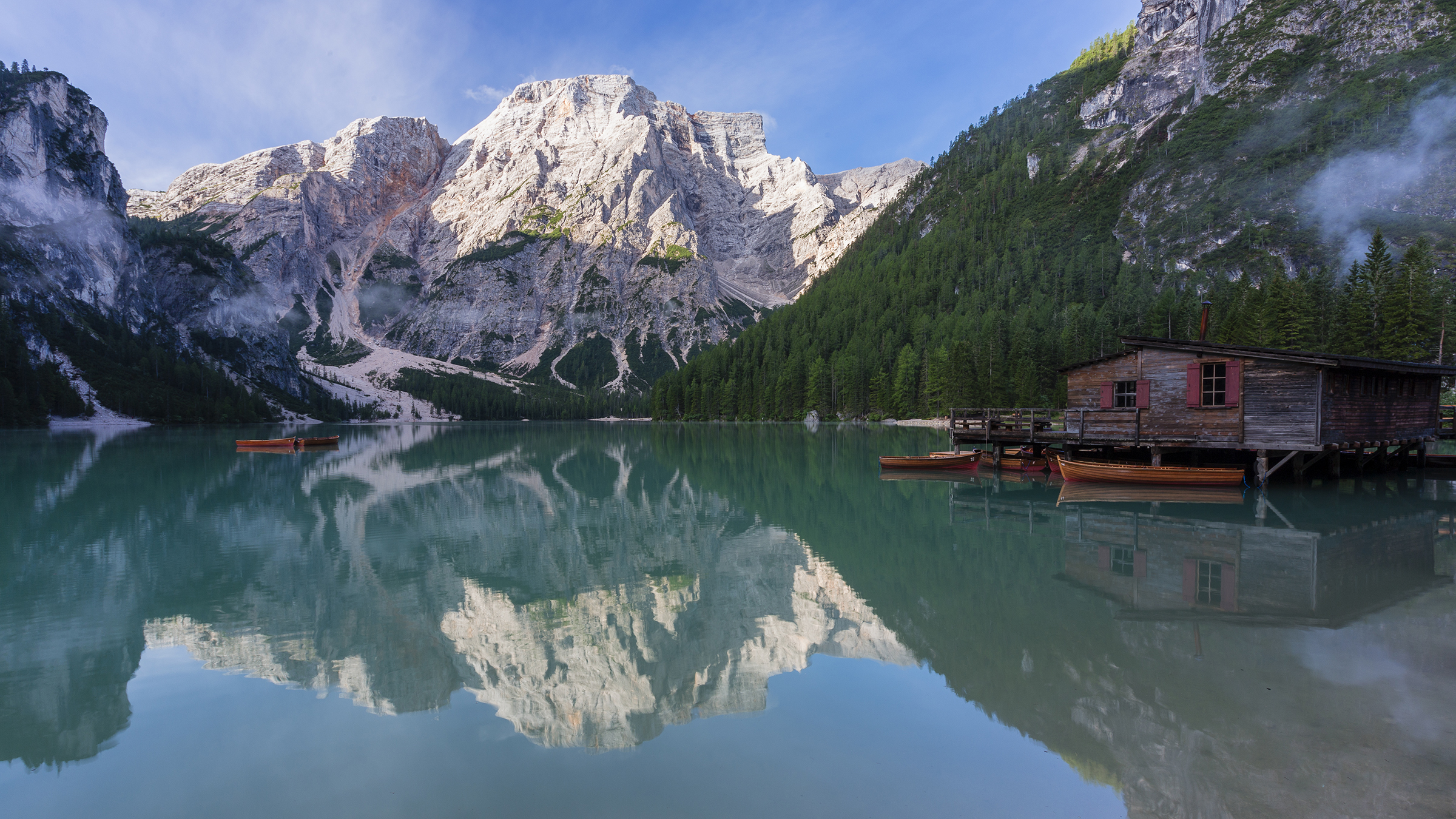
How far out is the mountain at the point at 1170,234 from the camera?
8838 cm

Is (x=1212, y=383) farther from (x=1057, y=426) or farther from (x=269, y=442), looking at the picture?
(x=269, y=442)

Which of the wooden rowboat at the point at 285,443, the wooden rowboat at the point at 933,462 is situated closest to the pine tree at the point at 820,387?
the wooden rowboat at the point at 285,443

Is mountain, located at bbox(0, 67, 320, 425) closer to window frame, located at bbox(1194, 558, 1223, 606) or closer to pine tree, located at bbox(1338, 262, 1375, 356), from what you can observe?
window frame, located at bbox(1194, 558, 1223, 606)

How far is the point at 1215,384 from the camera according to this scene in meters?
29.2

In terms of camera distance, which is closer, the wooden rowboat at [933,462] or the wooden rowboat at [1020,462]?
the wooden rowboat at [933,462]

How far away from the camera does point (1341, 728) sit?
7.32 m

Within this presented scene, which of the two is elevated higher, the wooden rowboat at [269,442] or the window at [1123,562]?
the window at [1123,562]

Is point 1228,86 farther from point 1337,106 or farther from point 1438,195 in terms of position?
point 1438,195

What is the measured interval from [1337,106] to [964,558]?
16451cm

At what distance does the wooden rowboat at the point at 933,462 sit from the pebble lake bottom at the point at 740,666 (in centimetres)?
1359

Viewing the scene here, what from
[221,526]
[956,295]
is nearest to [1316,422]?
[221,526]

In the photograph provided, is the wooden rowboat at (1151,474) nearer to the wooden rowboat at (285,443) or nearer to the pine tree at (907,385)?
the wooden rowboat at (285,443)

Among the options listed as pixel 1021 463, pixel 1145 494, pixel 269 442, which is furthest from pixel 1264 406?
pixel 269 442

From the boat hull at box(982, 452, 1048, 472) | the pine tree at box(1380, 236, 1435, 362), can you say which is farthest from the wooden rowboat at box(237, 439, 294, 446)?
the pine tree at box(1380, 236, 1435, 362)
